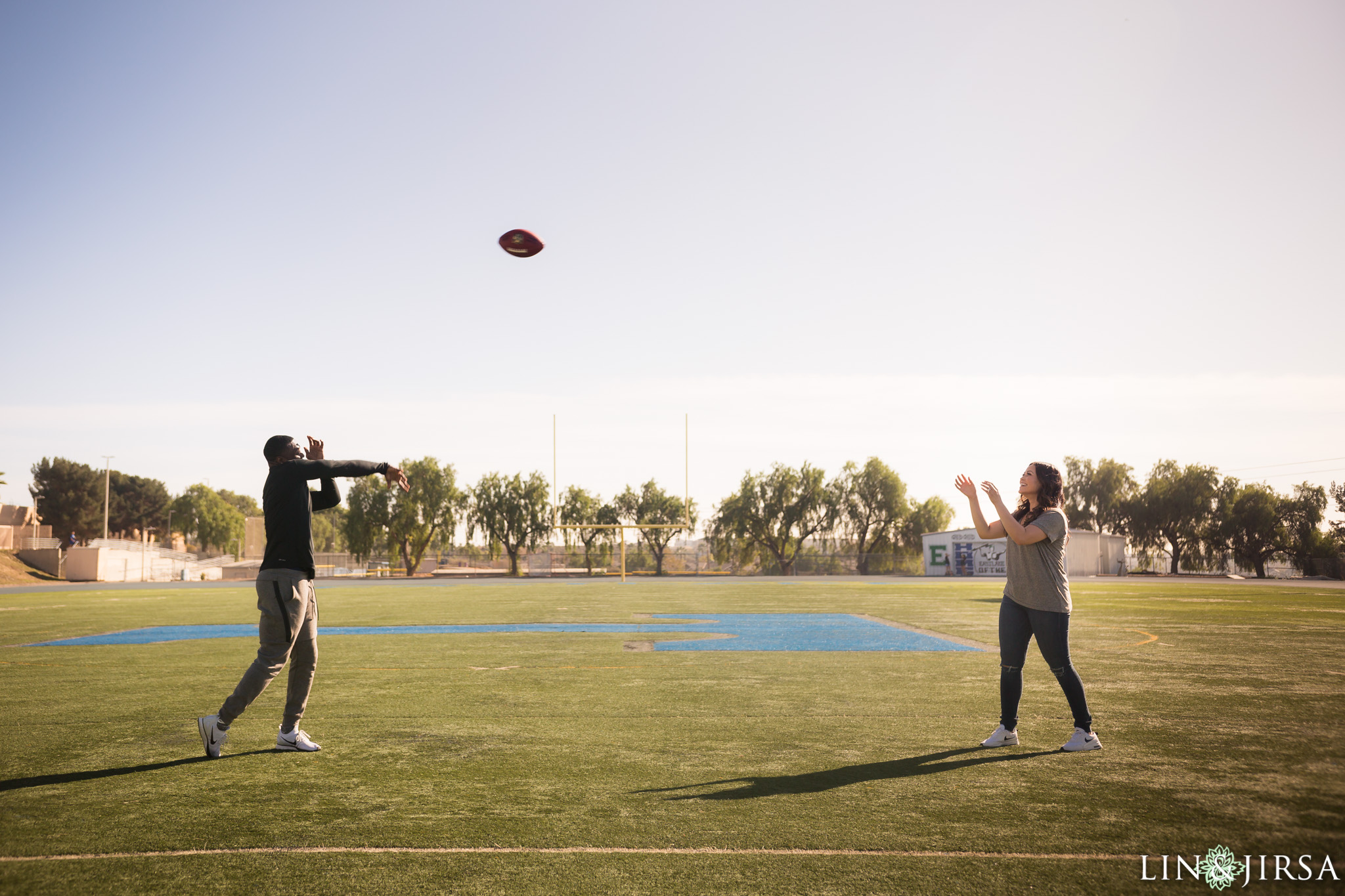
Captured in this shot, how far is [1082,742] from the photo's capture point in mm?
5453

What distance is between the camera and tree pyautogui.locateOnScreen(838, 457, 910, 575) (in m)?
71.6

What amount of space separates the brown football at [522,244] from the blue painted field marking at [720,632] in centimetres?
631

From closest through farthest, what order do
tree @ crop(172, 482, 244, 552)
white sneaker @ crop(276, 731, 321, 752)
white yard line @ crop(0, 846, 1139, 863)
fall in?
1. white yard line @ crop(0, 846, 1139, 863)
2. white sneaker @ crop(276, 731, 321, 752)
3. tree @ crop(172, 482, 244, 552)

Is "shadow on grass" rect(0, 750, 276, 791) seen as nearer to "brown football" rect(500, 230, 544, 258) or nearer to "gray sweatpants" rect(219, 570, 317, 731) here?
"gray sweatpants" rect(219, 570, 317, 731)

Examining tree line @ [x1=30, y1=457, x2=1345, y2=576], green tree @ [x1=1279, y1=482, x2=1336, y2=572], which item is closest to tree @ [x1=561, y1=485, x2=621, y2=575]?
tree line @ [x1=30, y1=457, x2=1345, y2=576]

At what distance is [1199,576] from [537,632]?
194 ft

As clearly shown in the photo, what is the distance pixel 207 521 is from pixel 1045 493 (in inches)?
4460

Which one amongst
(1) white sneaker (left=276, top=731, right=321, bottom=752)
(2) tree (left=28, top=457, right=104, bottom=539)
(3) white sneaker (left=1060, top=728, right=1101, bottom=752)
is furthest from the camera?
(2) tree (left=28, top=457, right=104, bottom=539)

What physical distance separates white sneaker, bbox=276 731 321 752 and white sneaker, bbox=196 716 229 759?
14.3 inches
